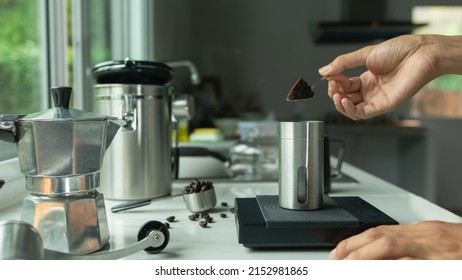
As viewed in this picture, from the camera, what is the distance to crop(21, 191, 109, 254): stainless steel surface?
539 millimetres

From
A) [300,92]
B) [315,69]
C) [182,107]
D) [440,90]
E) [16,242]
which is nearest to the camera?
[16,242]

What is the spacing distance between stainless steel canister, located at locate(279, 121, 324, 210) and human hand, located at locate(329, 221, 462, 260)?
0.12 meters

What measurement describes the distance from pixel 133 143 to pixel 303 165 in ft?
1.16

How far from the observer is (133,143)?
0.86m

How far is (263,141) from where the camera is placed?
145 centimetres

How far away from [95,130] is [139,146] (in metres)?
0.29

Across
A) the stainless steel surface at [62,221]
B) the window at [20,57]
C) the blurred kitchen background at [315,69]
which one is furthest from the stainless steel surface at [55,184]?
the blurred kitchen background at [315,69]

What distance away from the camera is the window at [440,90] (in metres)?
3.87

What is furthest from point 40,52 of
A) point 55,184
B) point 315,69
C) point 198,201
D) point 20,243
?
point 315,69

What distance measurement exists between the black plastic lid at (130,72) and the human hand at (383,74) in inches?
12.4

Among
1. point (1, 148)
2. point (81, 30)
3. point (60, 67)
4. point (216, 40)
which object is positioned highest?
point (216, 40)

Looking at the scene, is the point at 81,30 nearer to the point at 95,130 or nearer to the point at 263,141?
the point at 263,141

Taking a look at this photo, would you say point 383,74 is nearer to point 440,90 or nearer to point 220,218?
point 220,218

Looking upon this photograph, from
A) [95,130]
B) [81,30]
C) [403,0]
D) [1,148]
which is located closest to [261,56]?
[403,0]
